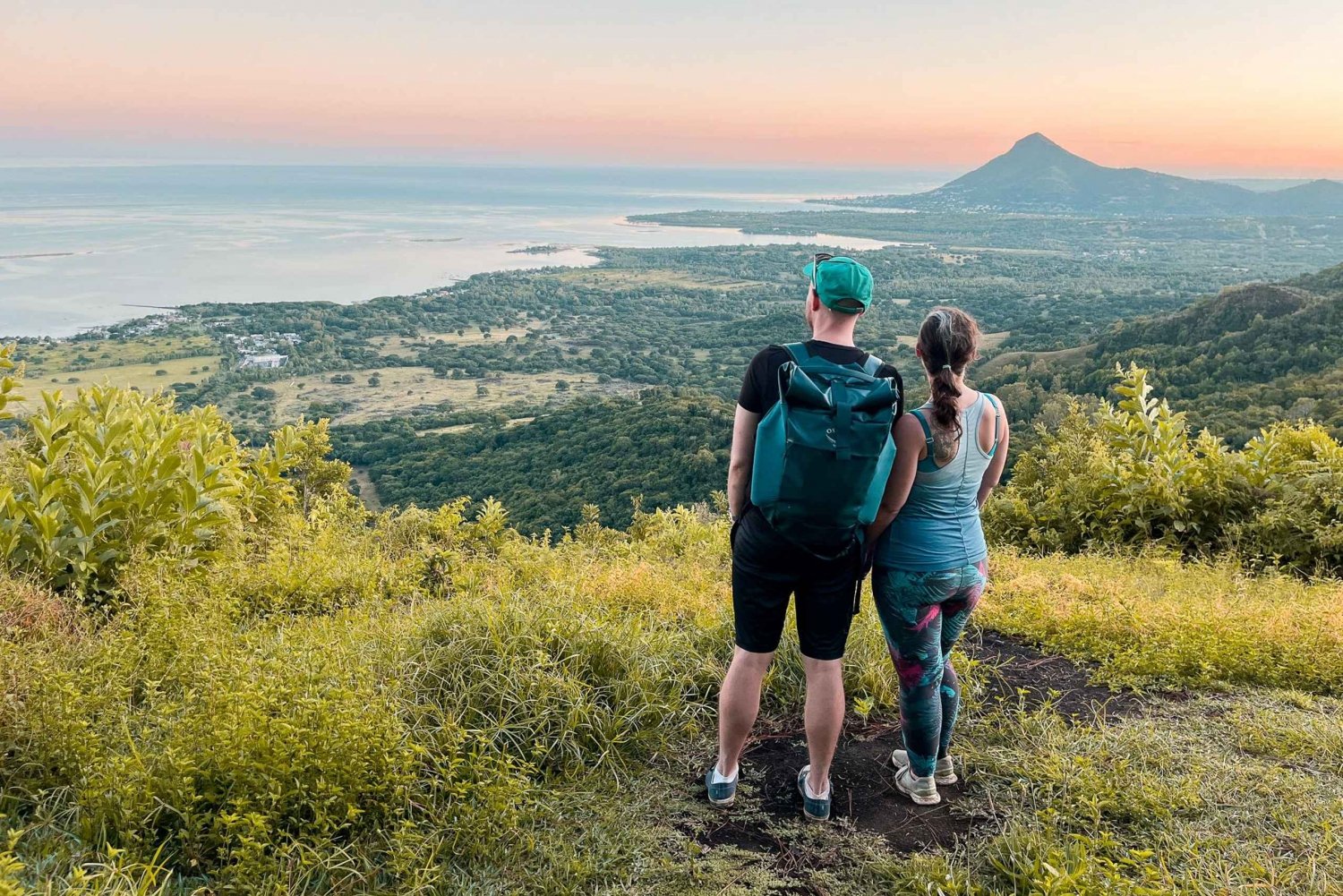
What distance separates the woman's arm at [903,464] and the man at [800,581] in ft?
0.47

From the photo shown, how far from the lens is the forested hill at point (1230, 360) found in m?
22.7

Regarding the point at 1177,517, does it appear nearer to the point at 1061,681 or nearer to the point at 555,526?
the point at 1061,681

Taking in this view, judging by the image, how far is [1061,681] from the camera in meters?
3.68

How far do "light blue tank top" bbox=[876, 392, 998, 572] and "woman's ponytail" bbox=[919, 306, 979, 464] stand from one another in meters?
0.05

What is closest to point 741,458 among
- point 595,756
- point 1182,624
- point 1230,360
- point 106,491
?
point 595,756

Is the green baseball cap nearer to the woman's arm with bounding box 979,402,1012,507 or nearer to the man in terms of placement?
the man

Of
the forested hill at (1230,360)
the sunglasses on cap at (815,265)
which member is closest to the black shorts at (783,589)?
the sunglasses on cap at (815,265)

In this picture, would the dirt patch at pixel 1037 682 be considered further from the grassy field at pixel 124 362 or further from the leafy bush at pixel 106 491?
the grassy field at pixel 124 362

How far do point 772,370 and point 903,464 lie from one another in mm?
518

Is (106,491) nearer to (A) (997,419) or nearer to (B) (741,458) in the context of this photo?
(B) (741,458)

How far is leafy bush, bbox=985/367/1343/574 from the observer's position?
20.3ft

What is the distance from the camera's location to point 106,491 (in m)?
4.02

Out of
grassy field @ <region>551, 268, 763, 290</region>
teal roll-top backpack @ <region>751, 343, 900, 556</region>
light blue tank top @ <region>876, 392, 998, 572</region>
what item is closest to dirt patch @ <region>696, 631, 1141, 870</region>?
light blue tank top @ <region>876, 392, 998, 572</region>

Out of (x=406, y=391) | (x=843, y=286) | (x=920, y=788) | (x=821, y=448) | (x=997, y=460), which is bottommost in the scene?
→ (x=406, y=391)
